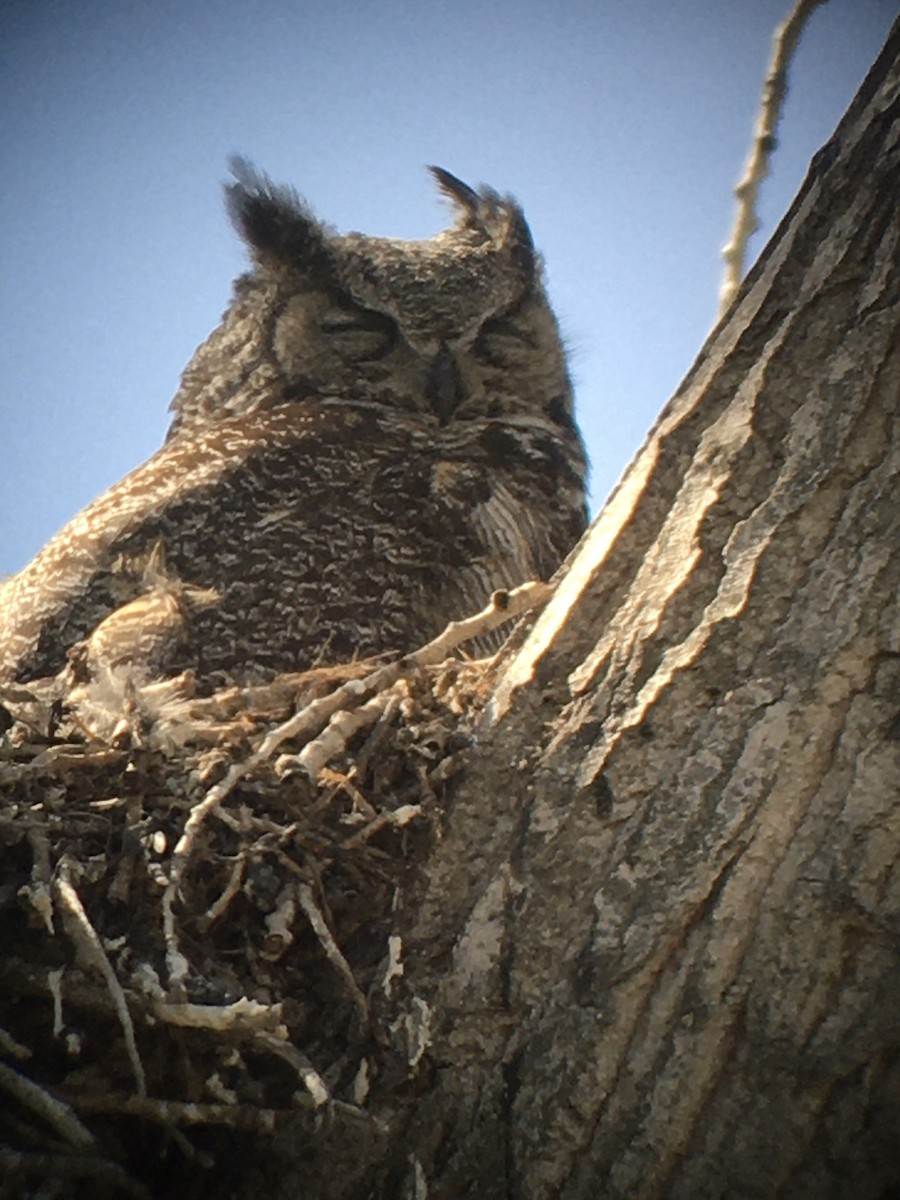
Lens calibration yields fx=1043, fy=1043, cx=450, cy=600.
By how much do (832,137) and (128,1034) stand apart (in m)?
1.44

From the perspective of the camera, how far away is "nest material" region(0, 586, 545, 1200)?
1.12 m

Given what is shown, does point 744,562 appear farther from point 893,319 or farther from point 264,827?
point 264,827

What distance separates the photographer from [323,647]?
219 cm

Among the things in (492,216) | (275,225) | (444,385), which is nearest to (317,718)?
(444,385)

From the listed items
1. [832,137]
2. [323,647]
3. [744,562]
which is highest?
[832,137]

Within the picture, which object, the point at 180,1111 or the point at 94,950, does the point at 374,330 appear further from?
the point at 180,1111

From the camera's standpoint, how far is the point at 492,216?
149 inches

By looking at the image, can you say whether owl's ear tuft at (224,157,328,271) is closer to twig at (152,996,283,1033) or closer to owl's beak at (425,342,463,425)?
owl's beak at (425,342,463,425)

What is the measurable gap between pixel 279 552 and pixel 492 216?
2.01 m

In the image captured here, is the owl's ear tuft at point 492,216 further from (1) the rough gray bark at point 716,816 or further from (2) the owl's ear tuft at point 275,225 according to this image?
(1) the rough gray bark at point 716,816

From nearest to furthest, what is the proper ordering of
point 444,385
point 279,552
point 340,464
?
point 279,552 < point 340,464 < point 444,385

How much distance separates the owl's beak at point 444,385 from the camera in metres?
3.07

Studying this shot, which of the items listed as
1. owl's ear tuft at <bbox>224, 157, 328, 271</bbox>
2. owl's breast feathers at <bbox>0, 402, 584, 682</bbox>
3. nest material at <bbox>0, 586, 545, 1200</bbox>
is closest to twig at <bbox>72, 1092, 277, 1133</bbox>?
nest material at <bbox>0, 586, 545, 1200</bbox>

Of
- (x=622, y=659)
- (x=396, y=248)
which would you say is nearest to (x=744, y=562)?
(x=622, y=659)
